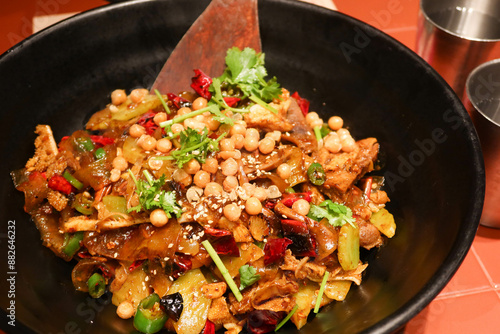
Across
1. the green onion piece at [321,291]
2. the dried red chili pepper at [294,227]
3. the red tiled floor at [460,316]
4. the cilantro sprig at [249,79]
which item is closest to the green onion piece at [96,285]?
the dried red chili pepper at [294,227]

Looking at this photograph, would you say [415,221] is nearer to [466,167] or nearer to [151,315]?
[466,167]

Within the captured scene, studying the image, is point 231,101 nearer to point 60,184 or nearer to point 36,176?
point 60,184

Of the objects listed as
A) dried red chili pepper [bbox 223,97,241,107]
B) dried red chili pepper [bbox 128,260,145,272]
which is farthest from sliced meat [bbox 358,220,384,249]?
dried red chili pepper [bbox 128,260,145,272]

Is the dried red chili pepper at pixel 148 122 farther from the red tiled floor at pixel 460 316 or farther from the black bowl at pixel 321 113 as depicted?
the red tiled floor at pixel 460 316

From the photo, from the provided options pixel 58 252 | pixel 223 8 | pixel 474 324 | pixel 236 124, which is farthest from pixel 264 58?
pixel 474 324

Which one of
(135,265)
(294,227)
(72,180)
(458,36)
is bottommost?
(135,265)

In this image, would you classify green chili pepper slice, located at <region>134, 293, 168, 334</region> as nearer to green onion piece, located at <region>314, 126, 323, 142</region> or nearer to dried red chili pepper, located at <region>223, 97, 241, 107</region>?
dried red chili pepper, located at <region>223, 97, 241, 107</region>

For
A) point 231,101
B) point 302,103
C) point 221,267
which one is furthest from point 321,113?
point 221,267
